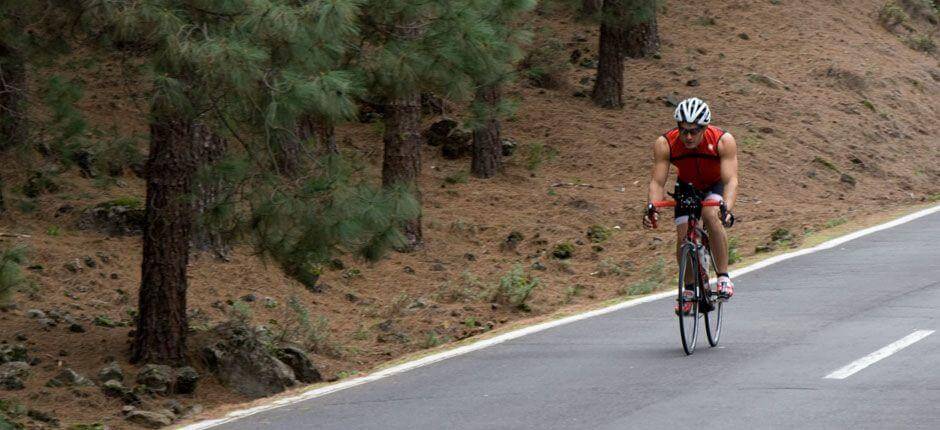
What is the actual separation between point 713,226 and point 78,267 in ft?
24.1

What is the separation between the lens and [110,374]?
11109mm

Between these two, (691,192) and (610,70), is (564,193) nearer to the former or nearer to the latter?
(610,70)

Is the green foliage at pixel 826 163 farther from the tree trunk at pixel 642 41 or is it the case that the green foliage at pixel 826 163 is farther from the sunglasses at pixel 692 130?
the sunglasses at pixel 692 130

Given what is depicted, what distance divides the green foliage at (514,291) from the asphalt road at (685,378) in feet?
6.83

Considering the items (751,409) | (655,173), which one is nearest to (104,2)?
(655,173)

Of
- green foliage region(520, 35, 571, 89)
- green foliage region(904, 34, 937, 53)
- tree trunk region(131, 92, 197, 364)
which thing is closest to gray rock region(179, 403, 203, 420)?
tree trunk region(131, 92, 197, 364)

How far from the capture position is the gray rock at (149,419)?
9758mm

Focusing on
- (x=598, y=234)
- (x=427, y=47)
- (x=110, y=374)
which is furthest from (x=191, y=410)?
(x=598, y=234)

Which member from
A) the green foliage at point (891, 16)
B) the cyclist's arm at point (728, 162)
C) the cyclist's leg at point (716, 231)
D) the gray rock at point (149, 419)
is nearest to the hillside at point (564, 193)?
the gray rock at point (149, 419)

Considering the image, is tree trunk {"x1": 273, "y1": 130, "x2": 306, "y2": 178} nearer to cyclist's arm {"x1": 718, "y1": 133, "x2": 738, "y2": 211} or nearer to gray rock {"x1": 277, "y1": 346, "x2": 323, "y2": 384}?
gray rock {"x1": 277, "y1": 346, "x2": 323, "y2": 384}

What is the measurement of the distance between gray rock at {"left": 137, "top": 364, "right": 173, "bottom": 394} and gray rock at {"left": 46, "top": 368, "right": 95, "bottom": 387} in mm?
419

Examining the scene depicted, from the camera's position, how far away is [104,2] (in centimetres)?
921

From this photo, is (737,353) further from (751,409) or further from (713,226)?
(751,409)

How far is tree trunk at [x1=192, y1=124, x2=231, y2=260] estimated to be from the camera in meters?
11.1
